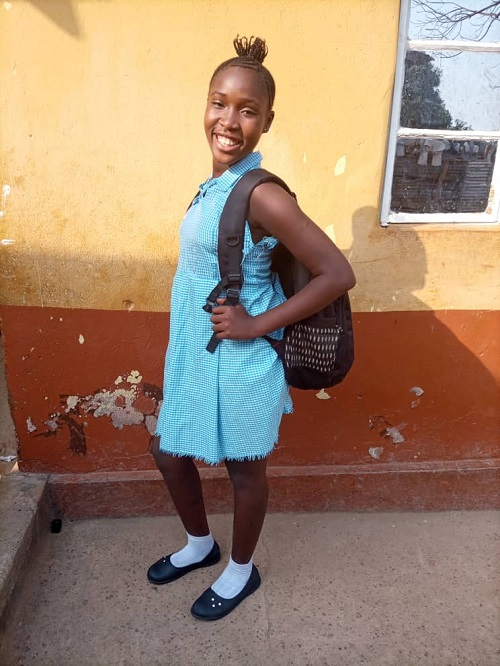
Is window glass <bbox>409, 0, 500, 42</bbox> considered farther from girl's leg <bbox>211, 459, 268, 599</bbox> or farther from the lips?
girl's leg <bbox>211, 459, 268, 599</bbox>

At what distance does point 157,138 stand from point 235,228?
0.83m

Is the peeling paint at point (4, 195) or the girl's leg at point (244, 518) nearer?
the girl's leg at point (244, 518)

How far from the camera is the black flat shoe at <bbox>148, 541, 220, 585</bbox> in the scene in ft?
6.95

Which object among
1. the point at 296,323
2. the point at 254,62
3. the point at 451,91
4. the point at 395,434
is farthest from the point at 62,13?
the point at 395,434

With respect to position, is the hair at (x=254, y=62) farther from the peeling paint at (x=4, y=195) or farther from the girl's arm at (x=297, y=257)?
the peeling paint at (x=4, y=195)

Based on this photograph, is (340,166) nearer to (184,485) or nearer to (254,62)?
(254,62)

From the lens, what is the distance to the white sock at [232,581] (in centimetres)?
200

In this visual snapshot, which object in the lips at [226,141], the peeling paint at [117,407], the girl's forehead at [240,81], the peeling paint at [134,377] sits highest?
the girl's forehead at [240,81]

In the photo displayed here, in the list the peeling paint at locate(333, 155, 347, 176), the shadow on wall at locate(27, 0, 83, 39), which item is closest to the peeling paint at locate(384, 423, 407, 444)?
the peeling paint at locate(333, 155, 347, 176)

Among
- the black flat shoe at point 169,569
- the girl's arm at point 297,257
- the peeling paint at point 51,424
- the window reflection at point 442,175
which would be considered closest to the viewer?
the girl's arm at point 297,257

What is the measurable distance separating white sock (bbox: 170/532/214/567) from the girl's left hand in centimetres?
97

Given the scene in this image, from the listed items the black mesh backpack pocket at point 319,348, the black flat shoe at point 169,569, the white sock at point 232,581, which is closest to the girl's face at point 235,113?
the black mesh backpack pocket at point 319,348

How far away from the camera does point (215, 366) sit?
1684 millimetres

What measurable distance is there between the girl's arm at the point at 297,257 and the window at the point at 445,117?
2.92ft
